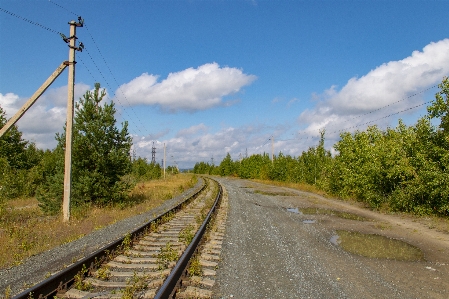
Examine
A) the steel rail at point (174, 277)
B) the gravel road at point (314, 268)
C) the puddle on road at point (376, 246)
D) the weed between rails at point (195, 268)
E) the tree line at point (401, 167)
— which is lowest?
the puddle on road at point (376, 246)

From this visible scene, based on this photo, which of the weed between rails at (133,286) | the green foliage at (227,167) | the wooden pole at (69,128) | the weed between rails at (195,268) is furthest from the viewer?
the green foliage at (227,167)

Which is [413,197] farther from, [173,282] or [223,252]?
[173,282]

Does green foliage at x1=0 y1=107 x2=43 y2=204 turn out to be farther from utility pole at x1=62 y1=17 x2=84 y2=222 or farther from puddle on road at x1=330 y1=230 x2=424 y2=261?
Answer: puddle on road at x1=330 y1=230 x2=424 y2=261

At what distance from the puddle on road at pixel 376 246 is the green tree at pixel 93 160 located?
417 inches

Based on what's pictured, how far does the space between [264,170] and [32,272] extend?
52597 mm

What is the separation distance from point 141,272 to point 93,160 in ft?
35.2

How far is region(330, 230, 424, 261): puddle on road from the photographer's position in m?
8.12

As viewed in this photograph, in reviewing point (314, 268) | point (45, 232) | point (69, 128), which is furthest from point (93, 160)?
point (314, 268)

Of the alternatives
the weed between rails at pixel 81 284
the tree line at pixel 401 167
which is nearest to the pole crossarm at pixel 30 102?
the weed between rails at pixel 81 284

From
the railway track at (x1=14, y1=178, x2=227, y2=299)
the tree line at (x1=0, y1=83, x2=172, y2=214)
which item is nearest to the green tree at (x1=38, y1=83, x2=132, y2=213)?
the tree line at (x1=0, y1=83, x2=172, y2=214)

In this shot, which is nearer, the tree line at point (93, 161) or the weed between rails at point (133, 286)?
the weed between rails at point (133, 286)

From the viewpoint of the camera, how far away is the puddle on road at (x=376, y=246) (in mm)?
8117

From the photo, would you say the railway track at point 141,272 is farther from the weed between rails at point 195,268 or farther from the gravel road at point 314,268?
the gravel road at point 314,268

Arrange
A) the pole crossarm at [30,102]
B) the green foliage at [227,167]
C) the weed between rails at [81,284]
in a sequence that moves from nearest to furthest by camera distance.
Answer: the weed between rails at [81,284] < the pole crossarm at [30,102] < the green foliage at [227,167]
